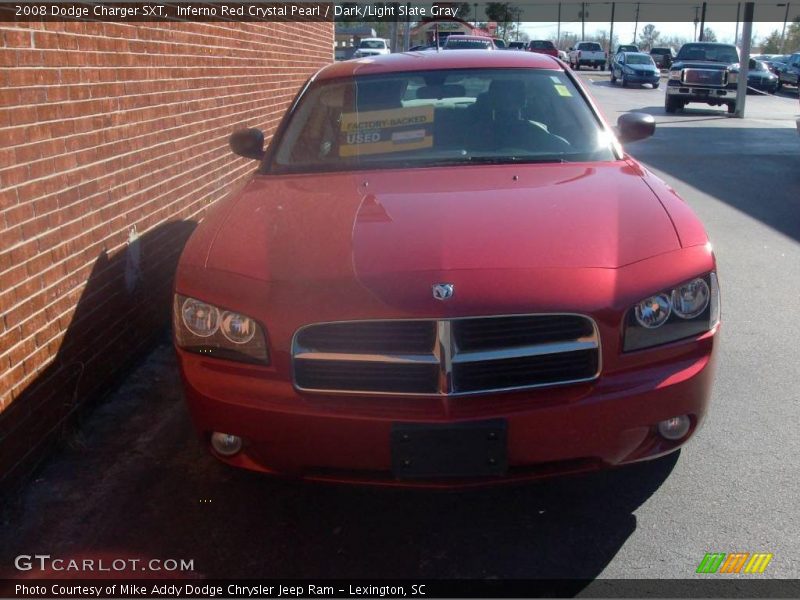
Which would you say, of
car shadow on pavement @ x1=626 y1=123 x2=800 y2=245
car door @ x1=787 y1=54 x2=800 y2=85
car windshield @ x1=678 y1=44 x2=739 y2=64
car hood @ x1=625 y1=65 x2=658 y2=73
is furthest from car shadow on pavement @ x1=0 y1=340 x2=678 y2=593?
car door @ x1=787 y1=54 x2=800 y2=85

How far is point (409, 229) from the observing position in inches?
131

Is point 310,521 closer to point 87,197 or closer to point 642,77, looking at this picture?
point 87,197

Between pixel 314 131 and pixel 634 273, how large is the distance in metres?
2.25

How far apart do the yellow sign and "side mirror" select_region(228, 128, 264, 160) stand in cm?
65

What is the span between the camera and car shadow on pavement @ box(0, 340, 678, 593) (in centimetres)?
309

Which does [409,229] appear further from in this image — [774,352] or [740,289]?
[740,289]

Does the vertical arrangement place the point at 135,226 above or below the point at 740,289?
above

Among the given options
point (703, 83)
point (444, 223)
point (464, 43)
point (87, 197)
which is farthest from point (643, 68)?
point (444, 223)

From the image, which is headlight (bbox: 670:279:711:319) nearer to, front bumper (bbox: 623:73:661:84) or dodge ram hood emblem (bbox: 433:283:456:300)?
dodge ram hood emblem (bbox: 433:283:456:300)

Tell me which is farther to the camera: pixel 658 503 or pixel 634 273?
pixel 658 503

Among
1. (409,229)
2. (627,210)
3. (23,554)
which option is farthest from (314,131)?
(23,554)

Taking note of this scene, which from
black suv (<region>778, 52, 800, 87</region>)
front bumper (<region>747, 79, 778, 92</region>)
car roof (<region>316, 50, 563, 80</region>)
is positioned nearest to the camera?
car roof (<region>316, 50, 563, 80</region>)

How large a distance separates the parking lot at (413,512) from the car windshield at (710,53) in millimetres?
22085

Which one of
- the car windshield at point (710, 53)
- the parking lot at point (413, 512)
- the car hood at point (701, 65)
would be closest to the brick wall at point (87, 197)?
the parking lot at point (413, 512)
